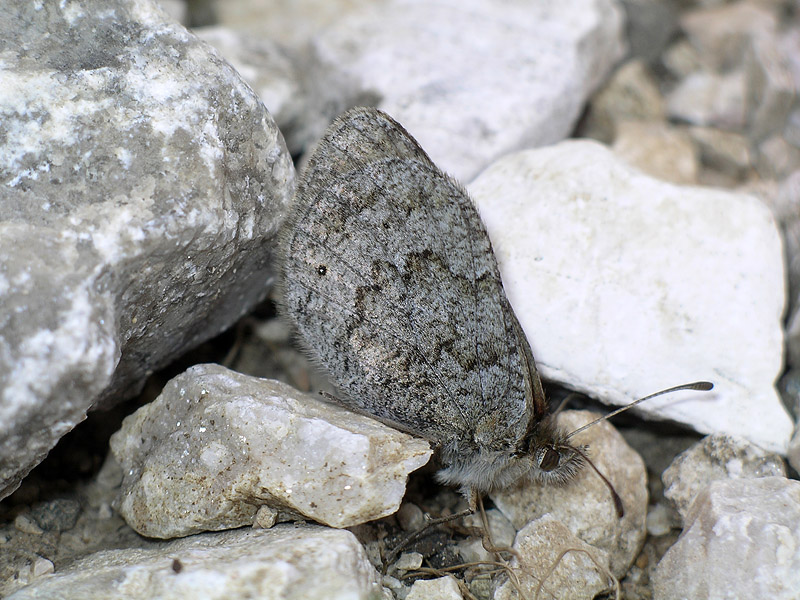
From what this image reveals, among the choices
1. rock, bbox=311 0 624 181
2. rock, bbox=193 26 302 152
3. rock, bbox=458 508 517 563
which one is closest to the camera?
rock, bbox=458 508 517 563

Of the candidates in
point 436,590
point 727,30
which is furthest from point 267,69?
point 727,30

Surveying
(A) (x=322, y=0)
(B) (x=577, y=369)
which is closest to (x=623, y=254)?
(B) (x=577, y=369)

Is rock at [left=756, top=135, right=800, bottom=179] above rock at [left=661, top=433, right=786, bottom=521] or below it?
above

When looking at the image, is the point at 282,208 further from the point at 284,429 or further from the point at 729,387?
the point at 729,387

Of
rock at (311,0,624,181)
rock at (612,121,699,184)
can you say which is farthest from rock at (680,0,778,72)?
rock at (311,0,624,181)

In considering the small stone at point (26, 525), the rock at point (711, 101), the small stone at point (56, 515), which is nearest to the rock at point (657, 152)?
the rock at point (711, 101)

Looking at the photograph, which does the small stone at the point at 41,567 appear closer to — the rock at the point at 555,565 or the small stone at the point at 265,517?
the small stone at the point at 265,517

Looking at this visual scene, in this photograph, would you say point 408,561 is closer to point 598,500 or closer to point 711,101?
point 598,500

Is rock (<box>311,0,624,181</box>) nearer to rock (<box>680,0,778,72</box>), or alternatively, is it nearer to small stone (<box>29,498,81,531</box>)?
rock (<box>680,0,778,72</box>)
